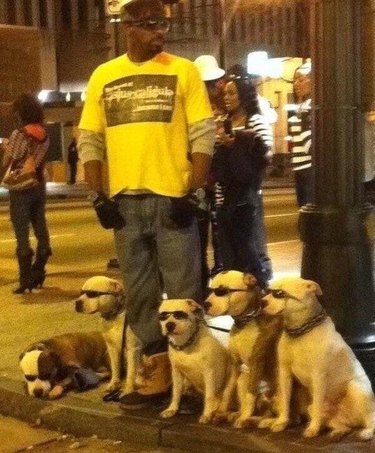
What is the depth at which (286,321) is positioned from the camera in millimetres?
4746

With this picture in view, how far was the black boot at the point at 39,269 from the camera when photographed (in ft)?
31.7

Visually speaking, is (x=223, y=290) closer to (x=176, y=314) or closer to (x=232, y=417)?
(x=176, y=314)

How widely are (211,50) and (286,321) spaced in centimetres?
3858

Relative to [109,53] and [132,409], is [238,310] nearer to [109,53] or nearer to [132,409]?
[132,409]

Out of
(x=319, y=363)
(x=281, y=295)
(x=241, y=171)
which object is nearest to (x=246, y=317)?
(x=281, y=295)

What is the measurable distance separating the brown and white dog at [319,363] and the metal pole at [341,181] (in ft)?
2.12

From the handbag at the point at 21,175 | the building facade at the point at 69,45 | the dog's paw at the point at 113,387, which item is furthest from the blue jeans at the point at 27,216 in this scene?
the building facade at the point at 69,45

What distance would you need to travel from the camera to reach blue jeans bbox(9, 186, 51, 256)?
9.31 metres

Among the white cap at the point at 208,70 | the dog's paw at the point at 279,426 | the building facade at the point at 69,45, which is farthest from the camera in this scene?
the building facade at the point at 69,45

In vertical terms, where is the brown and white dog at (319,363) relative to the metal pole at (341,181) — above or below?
below

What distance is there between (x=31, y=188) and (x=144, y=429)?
453 cm

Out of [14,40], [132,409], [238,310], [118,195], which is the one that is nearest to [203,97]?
[118,195]

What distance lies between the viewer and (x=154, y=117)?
16.8 ft

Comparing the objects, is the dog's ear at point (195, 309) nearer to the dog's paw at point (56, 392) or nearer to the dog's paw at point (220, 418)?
the dog's paw at point (220, 418)
